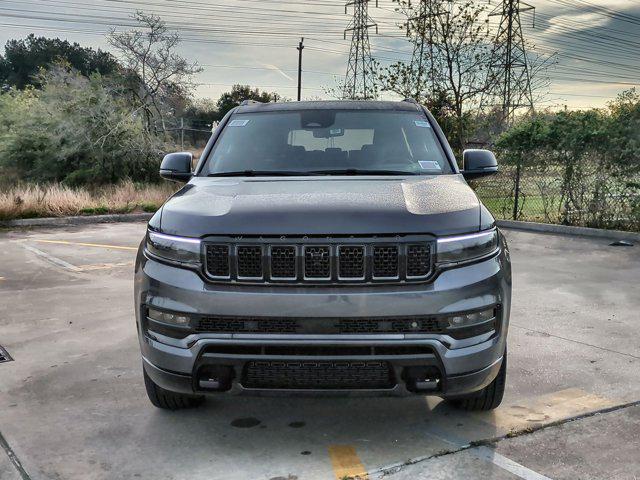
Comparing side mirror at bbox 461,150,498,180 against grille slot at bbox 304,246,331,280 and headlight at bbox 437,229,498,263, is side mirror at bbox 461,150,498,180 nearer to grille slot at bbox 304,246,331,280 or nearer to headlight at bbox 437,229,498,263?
headlight at bbox 437,229,498,263

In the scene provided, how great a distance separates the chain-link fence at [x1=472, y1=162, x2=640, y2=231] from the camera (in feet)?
37.8

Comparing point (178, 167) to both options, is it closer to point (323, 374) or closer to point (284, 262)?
point (284, 262)

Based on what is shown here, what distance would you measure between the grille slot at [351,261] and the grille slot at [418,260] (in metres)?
0.23

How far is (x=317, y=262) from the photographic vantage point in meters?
2.99

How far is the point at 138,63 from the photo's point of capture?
27.2m

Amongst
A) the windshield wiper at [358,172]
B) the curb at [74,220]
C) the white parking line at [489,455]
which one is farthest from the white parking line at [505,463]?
the curb at [74,220]

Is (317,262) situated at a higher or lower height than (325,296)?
higher

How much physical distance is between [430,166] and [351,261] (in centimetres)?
149

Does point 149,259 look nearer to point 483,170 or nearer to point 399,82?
point 483,170

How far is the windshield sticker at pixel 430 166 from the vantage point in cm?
418

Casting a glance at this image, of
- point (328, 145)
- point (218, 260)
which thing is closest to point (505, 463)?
point (218, 260)

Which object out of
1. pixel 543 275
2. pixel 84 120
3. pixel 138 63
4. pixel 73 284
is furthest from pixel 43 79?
pixel 543 275

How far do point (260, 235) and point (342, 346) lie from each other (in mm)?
660

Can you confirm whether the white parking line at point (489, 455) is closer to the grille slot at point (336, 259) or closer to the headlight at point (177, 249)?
the grille slot at point (336, 259)
